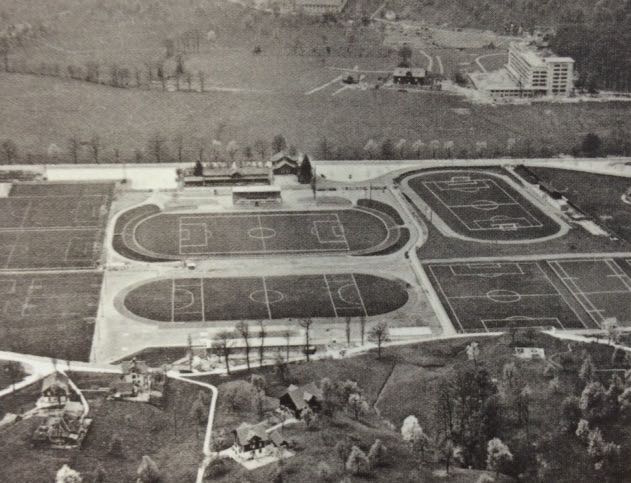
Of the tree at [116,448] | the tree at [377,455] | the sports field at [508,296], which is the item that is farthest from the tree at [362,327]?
the tree at [116,448]

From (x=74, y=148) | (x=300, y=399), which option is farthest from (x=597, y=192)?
(x=74, y=148)

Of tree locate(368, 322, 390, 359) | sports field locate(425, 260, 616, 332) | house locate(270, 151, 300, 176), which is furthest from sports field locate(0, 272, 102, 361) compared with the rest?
house locate(270, 151, 300, 176)

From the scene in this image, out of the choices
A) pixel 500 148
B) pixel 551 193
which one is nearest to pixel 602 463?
pixel 551 193

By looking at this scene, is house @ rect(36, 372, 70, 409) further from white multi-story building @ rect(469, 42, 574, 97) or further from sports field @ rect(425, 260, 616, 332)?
white multi-story building @ rect(469, 42, 574, 97)

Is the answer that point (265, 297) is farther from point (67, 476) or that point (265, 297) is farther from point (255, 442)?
point (67, 476)

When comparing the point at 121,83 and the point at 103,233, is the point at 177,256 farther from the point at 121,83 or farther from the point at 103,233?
the point at 121,83
